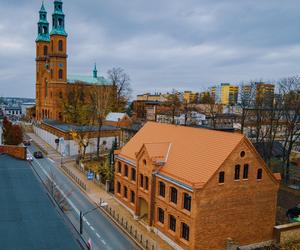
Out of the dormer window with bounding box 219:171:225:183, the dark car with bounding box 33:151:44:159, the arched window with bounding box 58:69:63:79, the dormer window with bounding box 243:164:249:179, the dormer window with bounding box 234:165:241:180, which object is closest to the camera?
the dormer window with bounding box 219:171:225:183

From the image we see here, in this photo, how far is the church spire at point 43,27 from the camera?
105 meters

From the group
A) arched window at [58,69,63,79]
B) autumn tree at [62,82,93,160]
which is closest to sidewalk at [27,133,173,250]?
autumn tree at [62,82,93,160]

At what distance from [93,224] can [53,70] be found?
227ft

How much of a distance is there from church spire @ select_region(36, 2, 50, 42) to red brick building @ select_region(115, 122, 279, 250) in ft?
276

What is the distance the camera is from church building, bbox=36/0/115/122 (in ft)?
299

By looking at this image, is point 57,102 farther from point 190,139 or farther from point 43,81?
point 190,139

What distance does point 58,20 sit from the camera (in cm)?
9075

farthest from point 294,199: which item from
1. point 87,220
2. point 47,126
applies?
point 47,126

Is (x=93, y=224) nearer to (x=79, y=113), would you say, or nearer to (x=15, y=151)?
(x=15, y=151)

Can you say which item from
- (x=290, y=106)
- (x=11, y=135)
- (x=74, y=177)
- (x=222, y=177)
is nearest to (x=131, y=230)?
(x=222, y=177)

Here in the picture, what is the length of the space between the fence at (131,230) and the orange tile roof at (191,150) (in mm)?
6622

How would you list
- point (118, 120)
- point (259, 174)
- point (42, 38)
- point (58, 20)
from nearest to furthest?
point (259, 174), point (118, 120), point (58, 20), point (42, 38)

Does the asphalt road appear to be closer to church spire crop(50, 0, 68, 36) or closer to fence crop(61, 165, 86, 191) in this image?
fence crop(61, 165, 86, 191)

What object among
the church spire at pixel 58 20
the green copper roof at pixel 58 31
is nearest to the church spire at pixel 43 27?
the church spire at pixel 58 20
